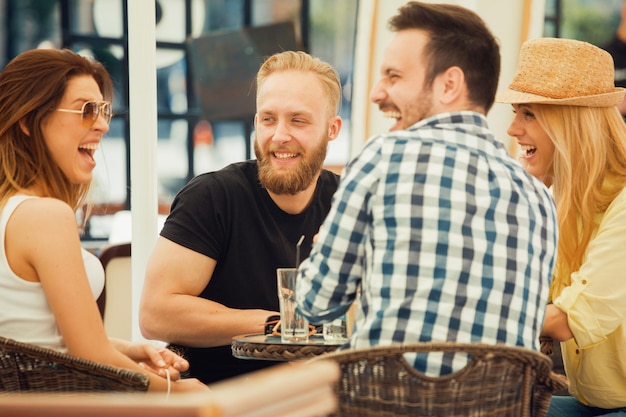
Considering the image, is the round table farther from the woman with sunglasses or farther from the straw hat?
the straw hat

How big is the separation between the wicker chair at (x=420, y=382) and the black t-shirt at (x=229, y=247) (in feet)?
3.69

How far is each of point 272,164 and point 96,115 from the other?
74cm

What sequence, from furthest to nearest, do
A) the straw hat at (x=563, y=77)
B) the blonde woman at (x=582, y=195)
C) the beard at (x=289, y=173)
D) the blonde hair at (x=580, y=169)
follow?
the beard at (x=289, y=173) → the straw hat at (x=563, y=77) → the blonde hair at (x=580, y=169) → the blonde woman at (x=582, y=195)

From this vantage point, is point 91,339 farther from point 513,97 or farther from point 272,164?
point 513,97

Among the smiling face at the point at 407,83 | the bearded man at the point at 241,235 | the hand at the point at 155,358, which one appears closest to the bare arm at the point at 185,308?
the bearded man at the point at 241,235

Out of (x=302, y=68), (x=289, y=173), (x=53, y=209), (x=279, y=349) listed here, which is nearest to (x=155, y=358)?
(x=279, y=349)

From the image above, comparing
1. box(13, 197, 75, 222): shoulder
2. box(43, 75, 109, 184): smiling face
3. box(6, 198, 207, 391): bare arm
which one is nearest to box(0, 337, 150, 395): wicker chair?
box(6, 198, 207, 391): bare arm

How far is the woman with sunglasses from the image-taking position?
1904mm

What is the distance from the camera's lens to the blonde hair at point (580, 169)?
246cm

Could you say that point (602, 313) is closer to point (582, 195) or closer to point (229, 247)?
point (582, 195)

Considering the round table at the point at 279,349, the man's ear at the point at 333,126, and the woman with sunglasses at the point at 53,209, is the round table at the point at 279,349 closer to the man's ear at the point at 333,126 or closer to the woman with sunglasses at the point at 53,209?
the woman with sunglasses at the point at 53,209

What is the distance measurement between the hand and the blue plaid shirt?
1.95 feet

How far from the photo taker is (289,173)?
9.31 feet

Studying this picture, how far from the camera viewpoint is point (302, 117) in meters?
2.98
